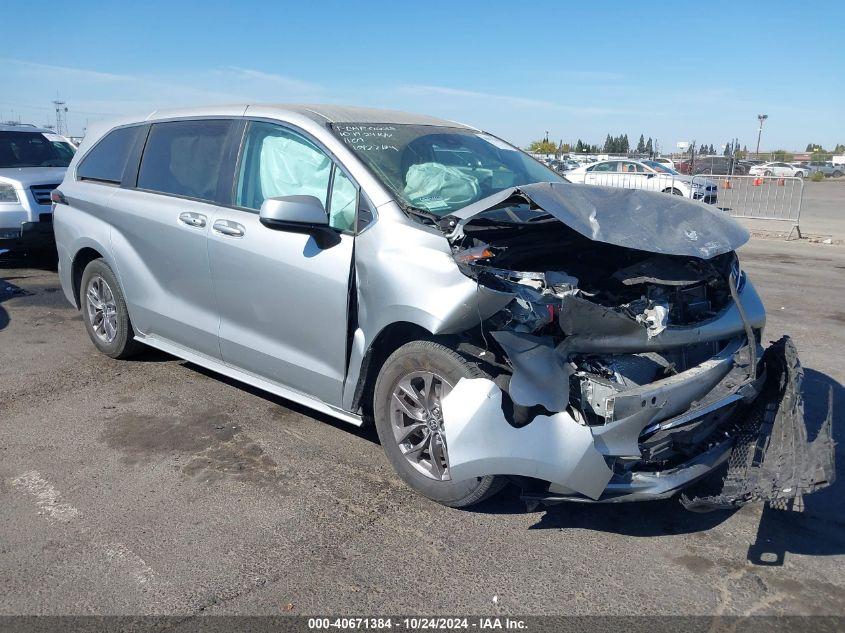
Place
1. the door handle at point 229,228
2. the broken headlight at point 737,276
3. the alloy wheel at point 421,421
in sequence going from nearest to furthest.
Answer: the alloy wheel at point 421,421 < the broken headlight at point 737,276 < the door handle at point 229,228

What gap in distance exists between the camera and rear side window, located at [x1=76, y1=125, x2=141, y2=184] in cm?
582

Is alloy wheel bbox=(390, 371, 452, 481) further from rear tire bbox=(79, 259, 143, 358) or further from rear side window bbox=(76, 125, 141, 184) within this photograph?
rear side window bbox=(76, 125, 141, 184)

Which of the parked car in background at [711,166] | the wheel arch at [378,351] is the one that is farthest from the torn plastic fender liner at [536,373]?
the parked car in background at [711,166]

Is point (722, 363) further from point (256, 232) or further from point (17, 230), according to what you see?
point (17, 230)

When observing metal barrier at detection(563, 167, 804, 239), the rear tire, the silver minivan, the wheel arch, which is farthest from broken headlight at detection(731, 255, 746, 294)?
metal barrier at detection(563, 167, 804, 239)

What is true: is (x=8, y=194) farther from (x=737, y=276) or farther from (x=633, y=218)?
(x=737, y=276)

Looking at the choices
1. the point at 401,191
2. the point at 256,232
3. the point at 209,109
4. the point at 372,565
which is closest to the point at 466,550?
the point at 372,565

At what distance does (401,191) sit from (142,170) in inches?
97.2

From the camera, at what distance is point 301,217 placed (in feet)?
13.1

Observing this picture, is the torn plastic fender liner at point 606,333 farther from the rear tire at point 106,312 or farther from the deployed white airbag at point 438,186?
the rear tire at point 106,312

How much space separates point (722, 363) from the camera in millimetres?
3586

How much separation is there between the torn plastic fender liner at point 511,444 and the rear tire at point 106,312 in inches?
133

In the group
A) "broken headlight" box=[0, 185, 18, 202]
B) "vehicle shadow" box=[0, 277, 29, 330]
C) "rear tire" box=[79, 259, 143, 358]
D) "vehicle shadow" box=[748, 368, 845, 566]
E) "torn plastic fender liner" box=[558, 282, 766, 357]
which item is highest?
"torn plastic fender liner" box=[558, 282, 766, 357]

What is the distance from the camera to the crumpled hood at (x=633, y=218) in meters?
3.54
